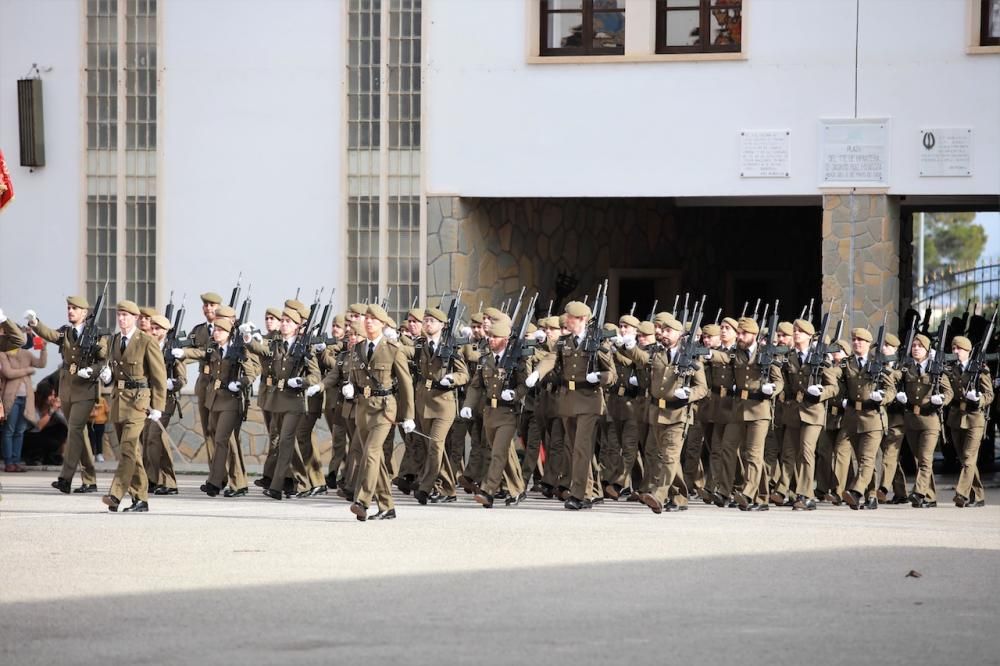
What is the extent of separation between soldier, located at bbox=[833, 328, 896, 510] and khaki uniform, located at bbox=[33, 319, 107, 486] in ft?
22.9

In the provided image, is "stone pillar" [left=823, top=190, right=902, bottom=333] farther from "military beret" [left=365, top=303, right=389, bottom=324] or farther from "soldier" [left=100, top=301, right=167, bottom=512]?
"soldier" [left=100, top=301, right=167, bottom=512]

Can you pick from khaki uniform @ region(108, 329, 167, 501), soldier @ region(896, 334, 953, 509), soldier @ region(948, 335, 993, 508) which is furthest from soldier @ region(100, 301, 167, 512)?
soldier @ region(948, 335, 993, 508)

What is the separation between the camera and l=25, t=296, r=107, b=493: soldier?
1728 cm

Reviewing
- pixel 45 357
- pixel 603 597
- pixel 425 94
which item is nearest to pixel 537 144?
pixel 425 94

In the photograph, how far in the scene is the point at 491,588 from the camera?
1079cm

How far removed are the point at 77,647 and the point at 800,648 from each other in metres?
3.46

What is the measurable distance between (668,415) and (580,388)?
87 cm

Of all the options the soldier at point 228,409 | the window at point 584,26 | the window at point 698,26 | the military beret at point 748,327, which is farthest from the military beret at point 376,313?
the window at point 698,26

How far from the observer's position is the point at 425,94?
21.5 metres

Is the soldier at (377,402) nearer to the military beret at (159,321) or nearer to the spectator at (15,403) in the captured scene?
the military beret at (159,321)

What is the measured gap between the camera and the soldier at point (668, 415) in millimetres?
16203

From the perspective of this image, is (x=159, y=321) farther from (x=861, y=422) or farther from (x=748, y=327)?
(x=861, y=422)

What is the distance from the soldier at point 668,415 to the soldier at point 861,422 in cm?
164

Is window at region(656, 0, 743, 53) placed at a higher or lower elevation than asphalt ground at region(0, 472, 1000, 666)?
higher
